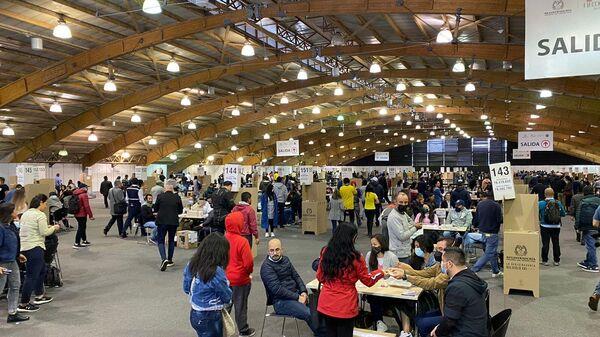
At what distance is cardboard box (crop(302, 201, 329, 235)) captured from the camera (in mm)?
12969

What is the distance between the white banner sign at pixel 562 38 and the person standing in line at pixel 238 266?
3190 mm

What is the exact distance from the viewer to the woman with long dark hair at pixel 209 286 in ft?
11.7

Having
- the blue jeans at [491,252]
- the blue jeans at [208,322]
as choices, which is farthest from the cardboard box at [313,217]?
the blue jeans at [208,322]

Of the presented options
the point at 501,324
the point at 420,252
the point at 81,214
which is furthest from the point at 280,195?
the point at 501,324

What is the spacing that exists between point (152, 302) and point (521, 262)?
17.7 ft

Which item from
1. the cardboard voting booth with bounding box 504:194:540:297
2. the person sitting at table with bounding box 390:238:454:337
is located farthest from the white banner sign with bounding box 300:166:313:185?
the person sitting at table with bounding box 390:238:454:337

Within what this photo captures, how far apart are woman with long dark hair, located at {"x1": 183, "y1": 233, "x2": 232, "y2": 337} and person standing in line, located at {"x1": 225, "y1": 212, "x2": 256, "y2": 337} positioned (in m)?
1.13

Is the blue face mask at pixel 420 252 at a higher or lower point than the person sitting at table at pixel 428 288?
higher

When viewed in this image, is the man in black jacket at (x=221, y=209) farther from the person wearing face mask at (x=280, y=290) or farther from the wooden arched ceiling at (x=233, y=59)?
the wooden arched ceiling at (x=233, y=59)

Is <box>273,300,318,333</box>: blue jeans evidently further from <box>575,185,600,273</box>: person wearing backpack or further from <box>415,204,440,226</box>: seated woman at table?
<box>575,185,600,273</box>: person wearing backpack

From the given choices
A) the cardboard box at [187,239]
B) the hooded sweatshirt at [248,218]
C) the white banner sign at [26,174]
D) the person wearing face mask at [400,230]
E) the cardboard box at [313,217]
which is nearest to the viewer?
the person wearing face mask at [400,230]

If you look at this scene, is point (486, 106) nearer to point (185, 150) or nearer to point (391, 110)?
point (391, 110)

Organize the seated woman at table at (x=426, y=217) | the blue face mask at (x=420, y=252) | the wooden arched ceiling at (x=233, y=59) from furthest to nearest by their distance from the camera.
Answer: the wooden arched ceiling at (x=233, y=59), the seated woman at table at (x=426, y=217), the blue face mask at (x=420, y=252)

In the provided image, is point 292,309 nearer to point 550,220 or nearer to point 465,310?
point 465,310
